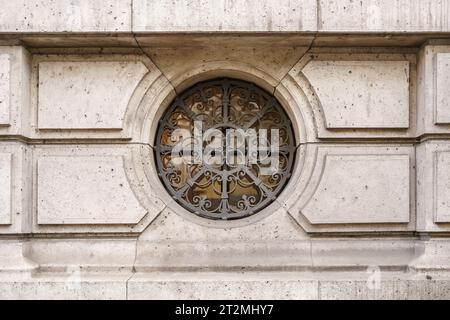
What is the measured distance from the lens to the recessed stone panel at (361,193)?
16.3ft

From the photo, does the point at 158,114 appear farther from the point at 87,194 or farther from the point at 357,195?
the point at 357,195

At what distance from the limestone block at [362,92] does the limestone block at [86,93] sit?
171 cm

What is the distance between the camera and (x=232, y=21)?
479cm

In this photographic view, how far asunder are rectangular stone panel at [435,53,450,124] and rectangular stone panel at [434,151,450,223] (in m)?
0.33

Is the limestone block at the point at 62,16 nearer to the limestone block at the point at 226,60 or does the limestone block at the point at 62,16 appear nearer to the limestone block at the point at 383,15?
the limestone block at the point at 226,60

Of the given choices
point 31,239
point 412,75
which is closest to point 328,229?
point 412,75

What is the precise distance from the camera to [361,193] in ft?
16.3

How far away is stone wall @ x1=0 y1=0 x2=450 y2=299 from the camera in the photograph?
189 inches

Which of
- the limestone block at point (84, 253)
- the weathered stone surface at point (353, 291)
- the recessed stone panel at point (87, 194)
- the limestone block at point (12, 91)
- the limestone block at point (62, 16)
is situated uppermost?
the limestone block at point (62, 16)

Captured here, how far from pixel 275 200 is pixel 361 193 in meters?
0.81

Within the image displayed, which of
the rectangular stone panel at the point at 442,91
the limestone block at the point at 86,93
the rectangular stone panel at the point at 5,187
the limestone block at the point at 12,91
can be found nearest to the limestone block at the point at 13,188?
the rectangular stone panel at the point at 5,187

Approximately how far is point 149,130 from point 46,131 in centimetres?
97

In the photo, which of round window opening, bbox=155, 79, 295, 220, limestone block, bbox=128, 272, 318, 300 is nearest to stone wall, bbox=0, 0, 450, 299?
limestone block, bbox=128, 272, 318, 300

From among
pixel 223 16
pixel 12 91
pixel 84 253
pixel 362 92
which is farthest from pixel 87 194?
pixel 362 92
